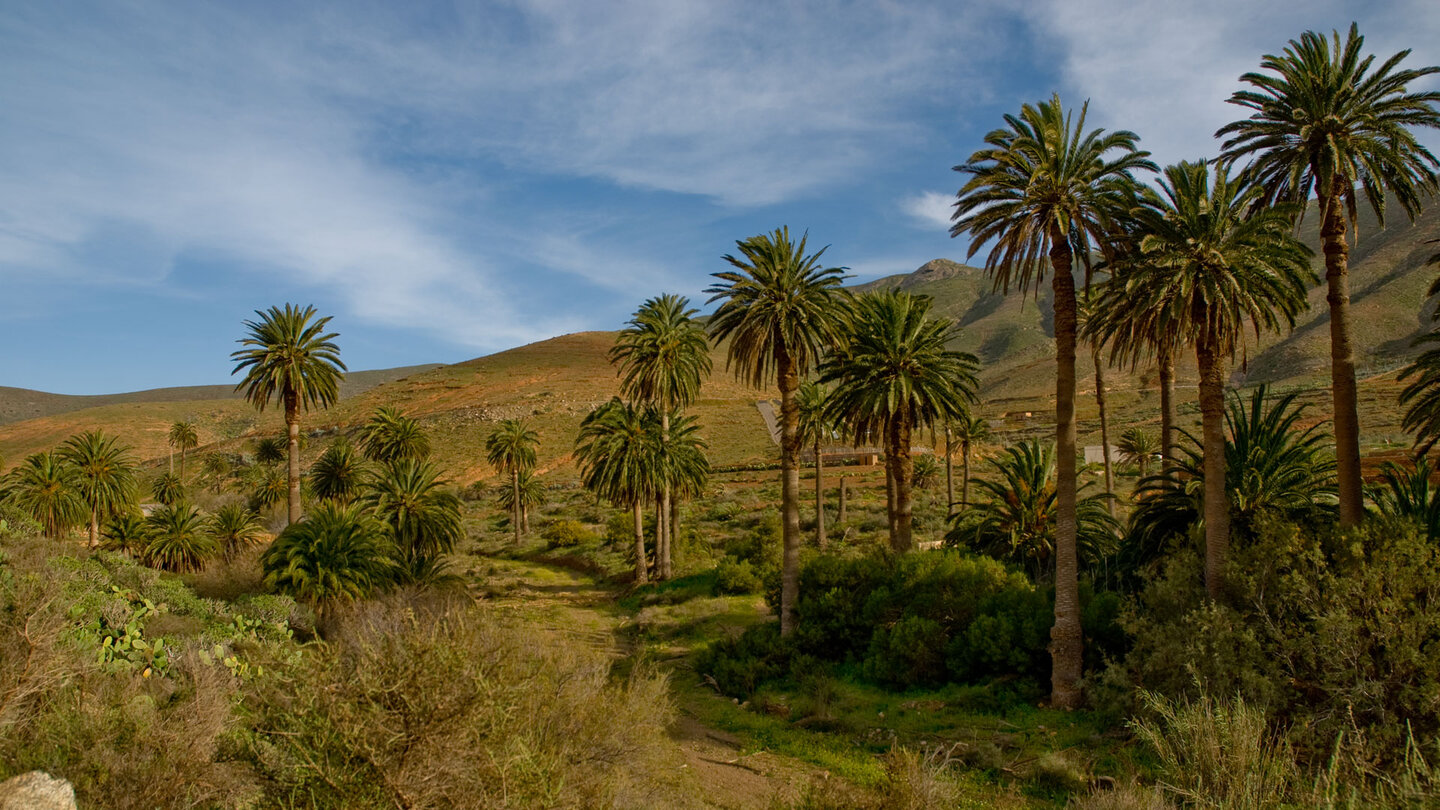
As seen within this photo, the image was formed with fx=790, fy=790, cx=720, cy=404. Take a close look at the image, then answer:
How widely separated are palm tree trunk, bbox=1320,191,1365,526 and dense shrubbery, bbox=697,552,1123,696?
584 centimetres

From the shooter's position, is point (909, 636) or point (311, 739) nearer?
point (311, 739)

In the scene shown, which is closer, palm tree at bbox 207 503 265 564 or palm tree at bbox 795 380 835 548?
palm tree at bbox 207 503 265 564

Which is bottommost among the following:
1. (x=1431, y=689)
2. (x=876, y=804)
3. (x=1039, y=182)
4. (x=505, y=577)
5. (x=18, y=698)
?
(x=505, y=577)

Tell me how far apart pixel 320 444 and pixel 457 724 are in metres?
110

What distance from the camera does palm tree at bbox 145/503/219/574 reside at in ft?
113

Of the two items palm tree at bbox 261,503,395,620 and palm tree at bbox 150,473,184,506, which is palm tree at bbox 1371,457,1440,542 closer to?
palm tree at bbox 261,503,395,620

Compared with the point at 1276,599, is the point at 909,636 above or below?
below

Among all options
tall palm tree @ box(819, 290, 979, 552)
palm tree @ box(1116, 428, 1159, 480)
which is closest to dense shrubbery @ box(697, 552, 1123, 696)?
tall palm tree @ box(819, 290, 979, 552)

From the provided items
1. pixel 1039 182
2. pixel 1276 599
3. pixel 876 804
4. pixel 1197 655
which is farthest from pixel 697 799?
pixel 1039 182

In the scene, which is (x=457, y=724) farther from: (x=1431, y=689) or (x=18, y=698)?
(x=1431, y=689)

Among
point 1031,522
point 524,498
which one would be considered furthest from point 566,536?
point 1031,522

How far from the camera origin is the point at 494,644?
11320 mm

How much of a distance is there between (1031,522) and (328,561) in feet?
79.6

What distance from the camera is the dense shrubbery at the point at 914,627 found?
70.3ft
